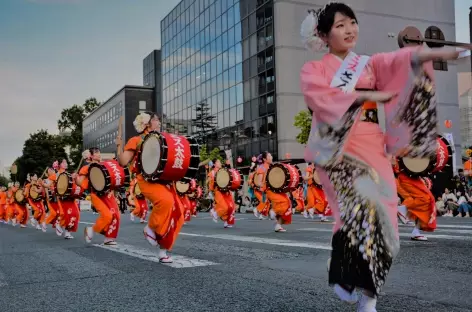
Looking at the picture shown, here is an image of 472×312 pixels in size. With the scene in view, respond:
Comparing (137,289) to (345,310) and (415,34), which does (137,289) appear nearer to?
(345,310)

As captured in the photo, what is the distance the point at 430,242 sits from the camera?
7953 millimetres

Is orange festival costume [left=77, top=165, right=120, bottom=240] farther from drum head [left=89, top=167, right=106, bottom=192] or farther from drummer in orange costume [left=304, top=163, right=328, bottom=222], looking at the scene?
drummer in orange costume [left=304, top=163, right=328, bottom=222]

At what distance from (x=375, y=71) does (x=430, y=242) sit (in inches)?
205

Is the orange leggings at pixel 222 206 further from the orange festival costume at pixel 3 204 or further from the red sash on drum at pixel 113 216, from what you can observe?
the orange festival costume at pixel 3 204

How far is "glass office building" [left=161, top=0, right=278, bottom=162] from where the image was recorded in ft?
115

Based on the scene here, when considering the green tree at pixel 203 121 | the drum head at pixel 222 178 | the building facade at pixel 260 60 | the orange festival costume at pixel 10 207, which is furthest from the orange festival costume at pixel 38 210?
the green tree at pixel 203 121

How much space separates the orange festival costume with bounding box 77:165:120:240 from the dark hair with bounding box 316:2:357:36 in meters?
7.08

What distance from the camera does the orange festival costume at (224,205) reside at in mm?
14938

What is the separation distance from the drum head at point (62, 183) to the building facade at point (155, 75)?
4749cm

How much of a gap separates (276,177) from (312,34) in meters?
9.16

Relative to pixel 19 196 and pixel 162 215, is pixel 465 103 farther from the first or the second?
pixel 162 215

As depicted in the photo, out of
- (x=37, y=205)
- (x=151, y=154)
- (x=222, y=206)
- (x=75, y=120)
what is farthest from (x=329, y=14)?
(x=75, y=120)

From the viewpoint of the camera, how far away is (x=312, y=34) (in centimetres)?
381

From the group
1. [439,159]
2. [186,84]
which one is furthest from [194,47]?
[439,159]
